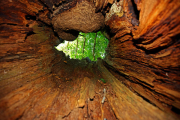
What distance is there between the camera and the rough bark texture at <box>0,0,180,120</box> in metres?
1.44

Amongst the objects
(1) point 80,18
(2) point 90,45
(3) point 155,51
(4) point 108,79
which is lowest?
(4) point 108,79

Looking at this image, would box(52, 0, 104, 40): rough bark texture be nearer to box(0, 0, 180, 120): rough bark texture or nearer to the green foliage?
box(0, 0, 180, 120): rough bark texture

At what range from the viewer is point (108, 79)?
123 inches

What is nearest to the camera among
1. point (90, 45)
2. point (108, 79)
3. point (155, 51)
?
point (155, 51)

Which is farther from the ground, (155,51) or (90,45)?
(90,45)

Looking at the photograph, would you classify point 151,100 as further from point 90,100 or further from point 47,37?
point 47,37

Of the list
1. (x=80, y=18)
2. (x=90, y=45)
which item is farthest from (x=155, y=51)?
(x=90, y=45)

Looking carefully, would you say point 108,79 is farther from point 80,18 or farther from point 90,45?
point 90,45

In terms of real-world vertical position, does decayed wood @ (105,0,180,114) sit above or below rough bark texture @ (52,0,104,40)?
below

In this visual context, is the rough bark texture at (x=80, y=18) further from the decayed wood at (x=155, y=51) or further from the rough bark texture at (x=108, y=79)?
the decayed wood at (x=155, y=51)

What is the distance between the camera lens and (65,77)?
3.24 m

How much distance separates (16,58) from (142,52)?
336 centimetres

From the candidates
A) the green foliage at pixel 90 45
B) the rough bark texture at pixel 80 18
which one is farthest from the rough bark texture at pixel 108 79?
the green foliage at pixel 90 45

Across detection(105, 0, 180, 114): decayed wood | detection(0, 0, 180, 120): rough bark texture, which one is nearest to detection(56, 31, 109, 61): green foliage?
detection(0, 0, 180, 120): rough bark texture
